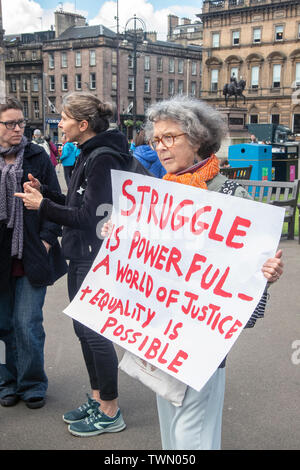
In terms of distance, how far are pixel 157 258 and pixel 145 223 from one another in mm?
180

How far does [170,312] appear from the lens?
2141 millimetres

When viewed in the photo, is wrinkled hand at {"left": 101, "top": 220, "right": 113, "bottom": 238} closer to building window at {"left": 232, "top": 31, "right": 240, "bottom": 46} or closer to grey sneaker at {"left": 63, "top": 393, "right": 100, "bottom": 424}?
grey sneaker at {"left": 63, "top": 393, "right": 100, "bottom": 424}

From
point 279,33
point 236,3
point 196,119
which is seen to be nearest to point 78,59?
point 236,3

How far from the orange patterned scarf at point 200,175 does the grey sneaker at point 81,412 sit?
63.7 inches

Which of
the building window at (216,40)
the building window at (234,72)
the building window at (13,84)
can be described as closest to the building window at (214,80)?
the building window at (234,72)

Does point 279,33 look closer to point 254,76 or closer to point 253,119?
point 254,76

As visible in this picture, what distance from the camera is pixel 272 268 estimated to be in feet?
6.23

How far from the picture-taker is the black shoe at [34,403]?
3330 mm

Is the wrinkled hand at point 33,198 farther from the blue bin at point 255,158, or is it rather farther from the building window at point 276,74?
the building window at point 276,74

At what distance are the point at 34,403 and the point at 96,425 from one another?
528mm

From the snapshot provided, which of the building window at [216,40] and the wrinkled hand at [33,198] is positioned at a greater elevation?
the building window at [216,40]

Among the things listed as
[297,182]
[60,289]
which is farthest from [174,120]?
[297,182]

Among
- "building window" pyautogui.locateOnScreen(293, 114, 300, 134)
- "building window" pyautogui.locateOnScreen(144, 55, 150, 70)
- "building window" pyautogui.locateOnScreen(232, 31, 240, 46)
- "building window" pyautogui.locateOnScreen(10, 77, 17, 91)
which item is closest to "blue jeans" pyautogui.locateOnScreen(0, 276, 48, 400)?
"building window" pyautogui.locateOnScreen(293, 114, 300, 134)

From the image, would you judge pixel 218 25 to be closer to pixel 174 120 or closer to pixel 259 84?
pixel 259 84
